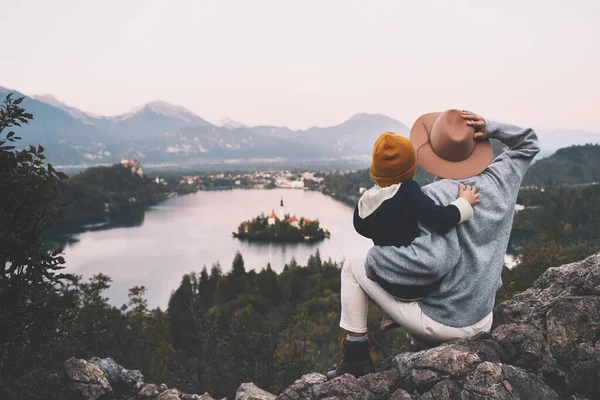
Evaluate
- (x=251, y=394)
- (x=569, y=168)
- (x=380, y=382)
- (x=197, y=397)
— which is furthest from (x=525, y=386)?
(x=569, y=168)

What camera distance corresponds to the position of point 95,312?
7.92m

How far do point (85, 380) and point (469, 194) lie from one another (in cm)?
207

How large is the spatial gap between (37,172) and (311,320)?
1279cm

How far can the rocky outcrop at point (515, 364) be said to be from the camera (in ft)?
5.03

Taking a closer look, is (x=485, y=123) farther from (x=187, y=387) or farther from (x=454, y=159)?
(x=187, y=387)

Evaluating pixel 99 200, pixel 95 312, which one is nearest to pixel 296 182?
pixel 99 200

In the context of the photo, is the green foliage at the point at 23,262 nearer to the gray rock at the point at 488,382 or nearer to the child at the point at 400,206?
the child at the point at 400,206

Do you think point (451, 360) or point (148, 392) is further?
point (148, 392)

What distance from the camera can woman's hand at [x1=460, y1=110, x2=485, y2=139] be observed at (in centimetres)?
182

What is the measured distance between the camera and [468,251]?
180 cm

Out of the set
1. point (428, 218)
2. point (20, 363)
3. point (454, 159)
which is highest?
point (454, 159)

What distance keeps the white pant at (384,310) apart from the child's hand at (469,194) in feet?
1.48

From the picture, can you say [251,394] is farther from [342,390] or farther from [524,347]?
[524,347]

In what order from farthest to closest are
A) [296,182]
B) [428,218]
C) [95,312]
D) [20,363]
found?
1. [296,182]
2. [95,312]
3. [20,363]
4. [428,218]
